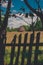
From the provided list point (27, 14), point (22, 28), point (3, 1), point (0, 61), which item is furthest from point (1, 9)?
point (22, 28)

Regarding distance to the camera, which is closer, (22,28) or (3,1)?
(3,1)

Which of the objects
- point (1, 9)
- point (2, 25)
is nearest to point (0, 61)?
point (2, 25)

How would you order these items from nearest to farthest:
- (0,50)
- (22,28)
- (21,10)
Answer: (0,50) → (21,10) → (22,28)

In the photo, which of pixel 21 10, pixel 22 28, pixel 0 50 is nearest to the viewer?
pixel 0 50

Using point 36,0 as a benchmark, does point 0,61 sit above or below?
below

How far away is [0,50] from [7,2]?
0.75 m

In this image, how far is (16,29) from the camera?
28.0 ft

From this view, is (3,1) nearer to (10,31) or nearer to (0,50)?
(0,50)

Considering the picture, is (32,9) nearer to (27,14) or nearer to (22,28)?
(27,14)

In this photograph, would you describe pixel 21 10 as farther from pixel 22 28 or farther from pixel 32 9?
pixel 22 28

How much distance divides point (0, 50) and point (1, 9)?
66cm

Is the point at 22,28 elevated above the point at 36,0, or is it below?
below

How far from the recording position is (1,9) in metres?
4.05

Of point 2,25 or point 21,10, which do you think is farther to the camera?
point 21,10
